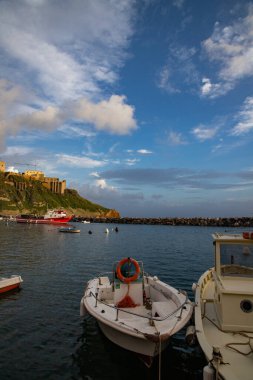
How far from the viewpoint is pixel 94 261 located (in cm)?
3522

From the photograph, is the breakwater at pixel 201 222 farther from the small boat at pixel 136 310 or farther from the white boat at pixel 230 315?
the white boat at pixel 230 315

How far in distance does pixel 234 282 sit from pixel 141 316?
3282 mm

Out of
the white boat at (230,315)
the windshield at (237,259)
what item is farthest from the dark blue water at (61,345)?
the windshield at (237,259)

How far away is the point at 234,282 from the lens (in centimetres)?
1006

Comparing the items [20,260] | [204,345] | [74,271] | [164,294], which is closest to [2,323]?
[164,294]

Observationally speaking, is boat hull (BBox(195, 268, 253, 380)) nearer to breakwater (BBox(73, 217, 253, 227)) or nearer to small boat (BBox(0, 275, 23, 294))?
small boat (BBox(0, 275, 23, 294))

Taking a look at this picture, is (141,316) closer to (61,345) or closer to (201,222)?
(61,345)

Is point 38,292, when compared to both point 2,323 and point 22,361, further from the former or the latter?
point 22,361

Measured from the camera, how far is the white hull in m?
9.74

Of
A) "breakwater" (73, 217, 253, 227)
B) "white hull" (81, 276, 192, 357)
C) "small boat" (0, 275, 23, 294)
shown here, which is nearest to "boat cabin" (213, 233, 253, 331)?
"white hull" (81, 276, 192, 357)

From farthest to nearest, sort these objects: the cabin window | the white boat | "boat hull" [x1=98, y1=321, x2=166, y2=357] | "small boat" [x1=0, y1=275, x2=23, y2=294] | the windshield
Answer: "small boat" [x1=0, y1=275, x2=23, y2=294] < the windshield < "boat hull" [x1=98, y1=321, x2=166, y2=357] < the cabin window < the white boat

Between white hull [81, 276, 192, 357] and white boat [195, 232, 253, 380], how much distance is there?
817 millimetres

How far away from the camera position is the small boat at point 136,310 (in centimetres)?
980

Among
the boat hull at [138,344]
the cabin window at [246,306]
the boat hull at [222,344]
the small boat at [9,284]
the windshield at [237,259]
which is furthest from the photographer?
the small boat at [9,284]
